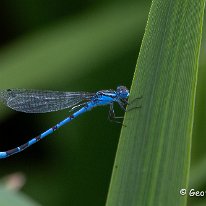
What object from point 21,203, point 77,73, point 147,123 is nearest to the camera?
point 147,123

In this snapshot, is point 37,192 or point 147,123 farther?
point 37,192

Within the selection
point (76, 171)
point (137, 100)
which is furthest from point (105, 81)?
point (137, 100)

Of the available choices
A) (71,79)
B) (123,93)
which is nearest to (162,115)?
(123,93)

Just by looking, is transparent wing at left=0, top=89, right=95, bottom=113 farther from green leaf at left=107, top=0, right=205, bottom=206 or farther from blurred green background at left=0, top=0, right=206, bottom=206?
green leaf at left=107, top=0, right=205, bottom=206

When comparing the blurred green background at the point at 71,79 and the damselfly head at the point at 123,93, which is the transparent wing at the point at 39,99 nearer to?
the blurred green background at the point at 71,79

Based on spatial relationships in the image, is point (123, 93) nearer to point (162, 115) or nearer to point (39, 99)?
point (39, 99)

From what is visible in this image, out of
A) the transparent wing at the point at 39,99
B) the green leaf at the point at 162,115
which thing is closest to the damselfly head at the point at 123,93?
the transparent wing at the point at 39,99

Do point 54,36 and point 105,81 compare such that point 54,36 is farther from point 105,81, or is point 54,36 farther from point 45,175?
point 45,175
